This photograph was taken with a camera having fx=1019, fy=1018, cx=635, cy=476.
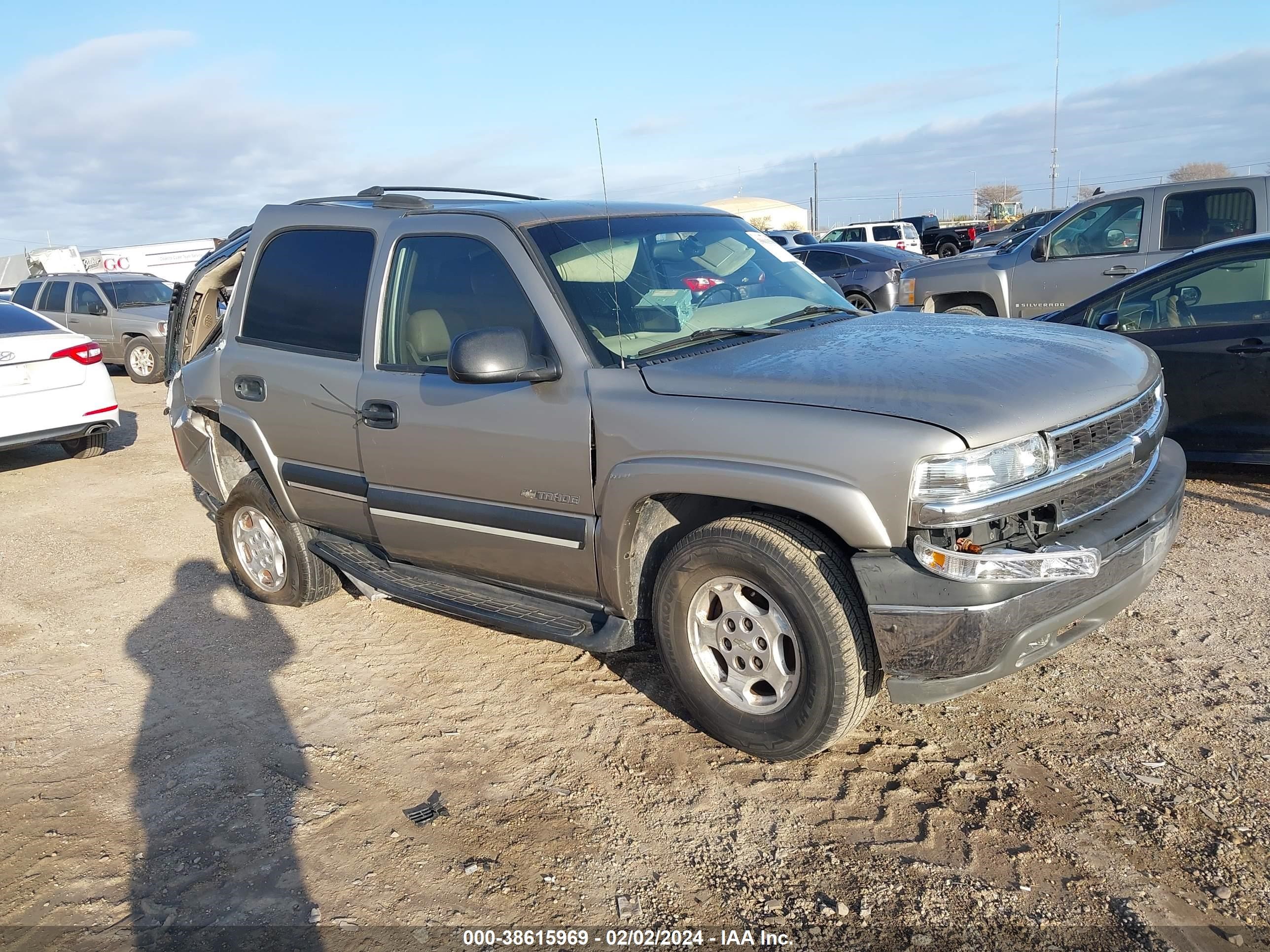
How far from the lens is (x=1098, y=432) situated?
339 cm

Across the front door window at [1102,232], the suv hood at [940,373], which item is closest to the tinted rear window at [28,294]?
the front door window at [1102,232]

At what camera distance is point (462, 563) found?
4375mm

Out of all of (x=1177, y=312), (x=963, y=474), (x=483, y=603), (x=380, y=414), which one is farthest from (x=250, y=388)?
(x=1177, y=312)

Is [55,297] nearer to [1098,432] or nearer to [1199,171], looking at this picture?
[1098,432]

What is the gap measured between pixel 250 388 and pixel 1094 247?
7.80 m

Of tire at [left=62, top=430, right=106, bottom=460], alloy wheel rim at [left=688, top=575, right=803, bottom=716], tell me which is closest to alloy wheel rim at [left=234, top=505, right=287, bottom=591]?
alloy wheel rim at [left=688, top=575, right=803, bottom=716]

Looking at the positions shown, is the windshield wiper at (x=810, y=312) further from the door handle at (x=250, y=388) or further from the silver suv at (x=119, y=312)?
the silver suv at (x=119, y=312)

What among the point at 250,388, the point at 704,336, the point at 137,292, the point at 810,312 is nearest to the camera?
the point at 704,336

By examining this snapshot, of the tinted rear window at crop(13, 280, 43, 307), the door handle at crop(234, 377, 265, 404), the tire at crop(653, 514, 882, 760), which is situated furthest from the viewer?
the tinted rear window at crop(13, 280, 43, 307)

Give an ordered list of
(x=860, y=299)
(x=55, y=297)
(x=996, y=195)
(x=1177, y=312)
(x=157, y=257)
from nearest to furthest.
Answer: (x=1177, y=312), (x=860, y=299), (x=55, y=297), (x=157, y=257), (x=996, y=195)

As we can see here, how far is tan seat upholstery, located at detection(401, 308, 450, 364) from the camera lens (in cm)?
427

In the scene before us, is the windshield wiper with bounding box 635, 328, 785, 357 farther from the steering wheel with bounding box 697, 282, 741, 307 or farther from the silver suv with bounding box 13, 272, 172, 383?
the silver suv with bounding box 13, 272, 172, 383

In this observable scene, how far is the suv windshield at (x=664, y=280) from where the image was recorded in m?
3.88

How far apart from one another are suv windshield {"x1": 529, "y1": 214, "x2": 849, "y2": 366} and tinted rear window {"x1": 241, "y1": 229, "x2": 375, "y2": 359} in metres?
0.99
